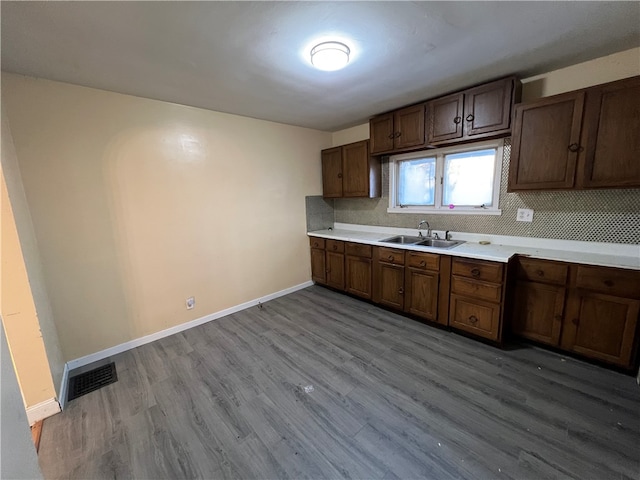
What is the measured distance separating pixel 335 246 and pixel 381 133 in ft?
5.08

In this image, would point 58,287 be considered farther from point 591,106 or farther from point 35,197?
point 591,106

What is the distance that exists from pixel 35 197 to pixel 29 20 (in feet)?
4.13

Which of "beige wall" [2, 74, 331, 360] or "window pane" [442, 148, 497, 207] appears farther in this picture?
"window pane" [442, 148, 497, 207]

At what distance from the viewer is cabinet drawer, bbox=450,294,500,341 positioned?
7.68 ft

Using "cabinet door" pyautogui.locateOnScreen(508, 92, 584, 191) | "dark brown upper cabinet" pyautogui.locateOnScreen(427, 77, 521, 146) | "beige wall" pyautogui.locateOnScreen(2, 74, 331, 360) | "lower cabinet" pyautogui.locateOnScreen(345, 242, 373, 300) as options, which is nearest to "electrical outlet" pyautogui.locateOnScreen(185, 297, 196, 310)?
"beige wall" pyautogui.locateOnScreen(2, 74, 331, 360)

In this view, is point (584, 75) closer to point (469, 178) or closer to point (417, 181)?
point (469, 178)

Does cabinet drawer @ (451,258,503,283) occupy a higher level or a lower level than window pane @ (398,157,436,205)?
lower

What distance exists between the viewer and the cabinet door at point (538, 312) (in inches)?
86.0

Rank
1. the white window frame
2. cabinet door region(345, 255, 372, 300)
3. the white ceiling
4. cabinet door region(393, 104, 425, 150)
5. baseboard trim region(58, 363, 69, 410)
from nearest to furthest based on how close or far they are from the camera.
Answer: the white ceiling, baseboard trim region(58, 363, 69, 410), the white window frame, cabinet door region(393, 104, 425, 150), cabinet door region(345, 255, 372, 300)

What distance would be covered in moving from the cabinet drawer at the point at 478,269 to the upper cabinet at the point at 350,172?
4.84 feet

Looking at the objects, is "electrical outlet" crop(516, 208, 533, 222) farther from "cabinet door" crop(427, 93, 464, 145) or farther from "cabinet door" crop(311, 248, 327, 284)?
"cabinet door" crop(311, 248, 327, 284)

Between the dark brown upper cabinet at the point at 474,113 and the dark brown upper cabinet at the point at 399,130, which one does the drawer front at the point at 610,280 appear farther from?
the dark brown upper cabinet at the point at 399,130

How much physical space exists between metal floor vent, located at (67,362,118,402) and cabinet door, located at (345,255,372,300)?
2.56 metres

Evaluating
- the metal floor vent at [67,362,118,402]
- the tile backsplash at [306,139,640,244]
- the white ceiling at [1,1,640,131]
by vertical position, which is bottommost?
the metal floor vent at [67,362,118,402]
